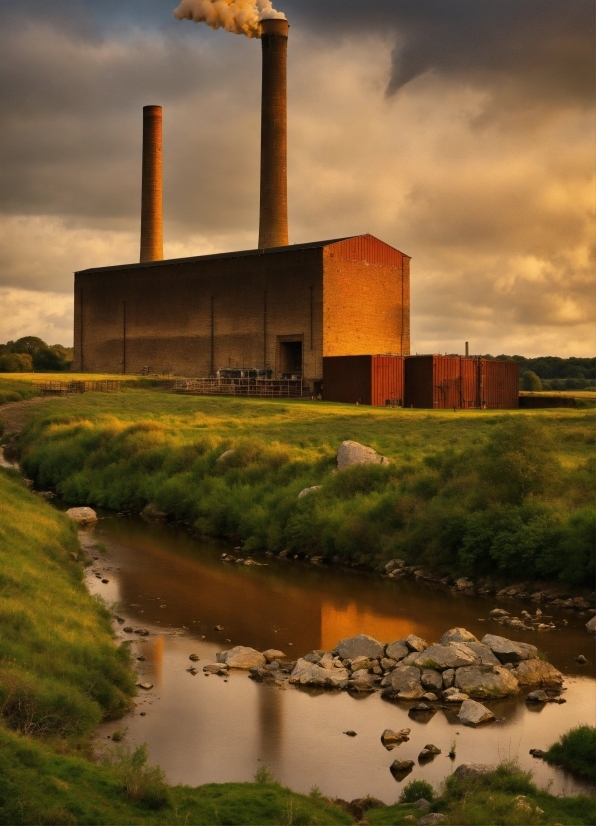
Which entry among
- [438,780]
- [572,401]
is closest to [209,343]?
[572,401]

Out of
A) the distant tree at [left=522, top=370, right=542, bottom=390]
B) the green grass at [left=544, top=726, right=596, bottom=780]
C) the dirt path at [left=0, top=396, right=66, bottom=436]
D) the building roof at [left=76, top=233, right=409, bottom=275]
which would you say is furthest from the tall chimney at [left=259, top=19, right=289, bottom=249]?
the green grass at [left=544, top=726, right=596, bottom=780]

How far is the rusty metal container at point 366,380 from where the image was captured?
47375mm

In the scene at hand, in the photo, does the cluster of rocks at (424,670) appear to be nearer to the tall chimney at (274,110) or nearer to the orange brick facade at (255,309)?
the orange brick facade at (255,309)

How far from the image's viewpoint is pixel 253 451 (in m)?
25.5

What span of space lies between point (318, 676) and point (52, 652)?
327cm

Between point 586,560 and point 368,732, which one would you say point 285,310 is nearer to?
point 586,560

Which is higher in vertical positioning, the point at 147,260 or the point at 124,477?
the point at 147,260

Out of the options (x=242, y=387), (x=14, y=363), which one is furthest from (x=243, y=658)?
(x=14, y=363)

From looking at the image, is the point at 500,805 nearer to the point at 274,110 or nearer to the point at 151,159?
the point at 274,110

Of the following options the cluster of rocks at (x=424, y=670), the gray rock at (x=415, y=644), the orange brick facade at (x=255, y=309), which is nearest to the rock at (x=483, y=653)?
the cluster of rocks at (x=424, y=670)

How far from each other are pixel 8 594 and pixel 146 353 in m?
52.1

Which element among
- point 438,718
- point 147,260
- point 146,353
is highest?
point 147,260

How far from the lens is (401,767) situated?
954cm

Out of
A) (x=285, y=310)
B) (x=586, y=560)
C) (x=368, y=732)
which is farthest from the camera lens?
(x=285, y=310)
